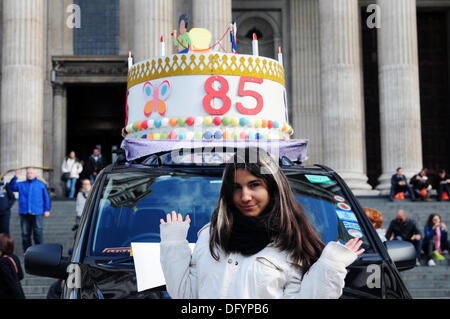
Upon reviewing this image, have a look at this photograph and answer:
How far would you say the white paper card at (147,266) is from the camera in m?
3.53

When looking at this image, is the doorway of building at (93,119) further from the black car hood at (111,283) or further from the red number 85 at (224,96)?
the black car hood at (111,283)

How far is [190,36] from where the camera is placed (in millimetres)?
8758

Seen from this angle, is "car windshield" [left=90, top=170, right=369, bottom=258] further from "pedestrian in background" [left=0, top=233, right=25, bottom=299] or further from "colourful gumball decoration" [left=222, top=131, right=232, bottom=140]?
"pedestrian in background" [left=0, top=233, right=25, bottom=299]

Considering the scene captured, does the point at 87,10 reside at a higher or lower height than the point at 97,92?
higher

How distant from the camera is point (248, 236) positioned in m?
2.89

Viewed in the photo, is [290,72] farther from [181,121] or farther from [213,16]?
[181,121]

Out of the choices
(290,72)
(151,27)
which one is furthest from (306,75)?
(151,27)

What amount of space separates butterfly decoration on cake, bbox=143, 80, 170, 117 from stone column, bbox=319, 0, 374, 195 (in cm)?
1754

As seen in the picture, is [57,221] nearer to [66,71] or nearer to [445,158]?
[66,71]

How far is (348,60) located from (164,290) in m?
22.7

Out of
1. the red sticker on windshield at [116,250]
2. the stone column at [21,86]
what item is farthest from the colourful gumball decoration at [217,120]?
the stone column at [21,86]

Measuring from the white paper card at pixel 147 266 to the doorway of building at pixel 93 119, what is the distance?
29112 millimetres

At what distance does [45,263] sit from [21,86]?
2254cm
